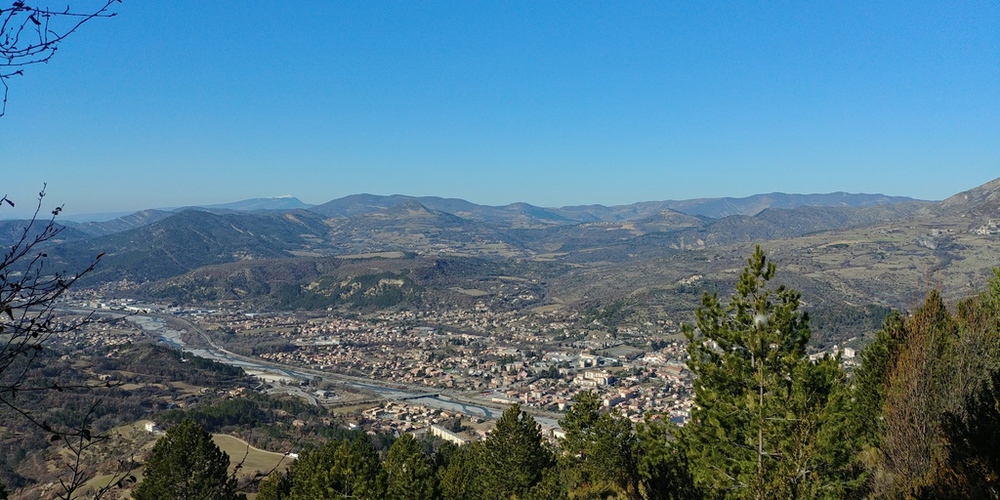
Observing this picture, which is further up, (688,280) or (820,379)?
(820,379)

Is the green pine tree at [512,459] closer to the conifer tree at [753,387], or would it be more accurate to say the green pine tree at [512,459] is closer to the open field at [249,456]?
the conifer tree at [753,387]

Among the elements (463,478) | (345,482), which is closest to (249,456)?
(463,478)

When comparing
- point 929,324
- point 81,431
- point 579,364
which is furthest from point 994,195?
point 81,431

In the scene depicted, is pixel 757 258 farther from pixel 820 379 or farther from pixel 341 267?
pixel 341 267

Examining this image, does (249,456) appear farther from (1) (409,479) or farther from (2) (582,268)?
(2) (582,268)

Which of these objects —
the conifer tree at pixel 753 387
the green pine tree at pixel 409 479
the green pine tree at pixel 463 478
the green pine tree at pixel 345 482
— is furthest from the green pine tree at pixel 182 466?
the conifer tree at pixel 753 387

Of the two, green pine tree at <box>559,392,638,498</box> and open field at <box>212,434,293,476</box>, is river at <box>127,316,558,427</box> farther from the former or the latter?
green pine tree at <box>559,392,638,498</box>
